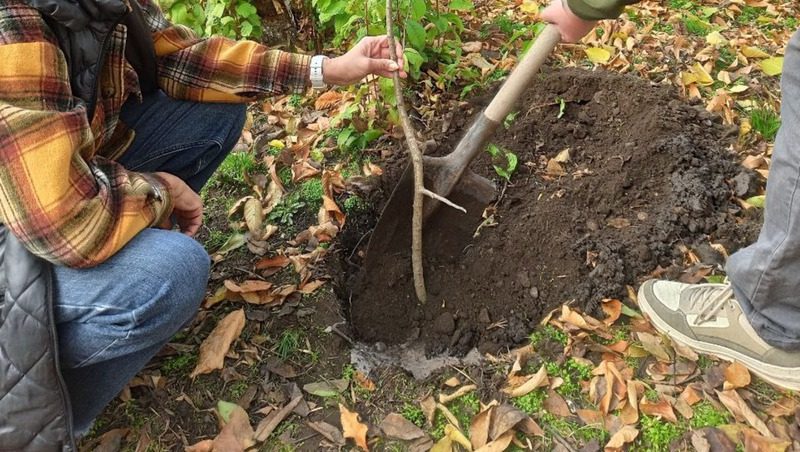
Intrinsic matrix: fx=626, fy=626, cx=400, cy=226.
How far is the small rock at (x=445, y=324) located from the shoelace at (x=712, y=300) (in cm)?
77

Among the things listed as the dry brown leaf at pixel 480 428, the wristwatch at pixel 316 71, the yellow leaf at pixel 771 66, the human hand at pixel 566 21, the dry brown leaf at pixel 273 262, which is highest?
the human hand at pixel 566 21

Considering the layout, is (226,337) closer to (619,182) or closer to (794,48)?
(619,182)

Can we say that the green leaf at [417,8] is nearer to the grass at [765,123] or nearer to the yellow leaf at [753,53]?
the grass at [765,123]

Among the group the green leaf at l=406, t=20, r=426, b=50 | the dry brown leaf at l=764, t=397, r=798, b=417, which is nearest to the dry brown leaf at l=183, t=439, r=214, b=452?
the dry brown leaf at l=764, t=397, r=798, b=417

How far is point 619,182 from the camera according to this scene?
244 centimetres

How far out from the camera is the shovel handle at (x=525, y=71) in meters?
1.94

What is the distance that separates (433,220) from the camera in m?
2.33

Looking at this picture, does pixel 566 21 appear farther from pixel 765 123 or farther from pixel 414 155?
pixel 765 123

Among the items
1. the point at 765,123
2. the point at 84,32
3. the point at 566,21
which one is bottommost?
the point at 765,123

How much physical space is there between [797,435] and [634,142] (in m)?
1.28

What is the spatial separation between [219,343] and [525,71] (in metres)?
1.31

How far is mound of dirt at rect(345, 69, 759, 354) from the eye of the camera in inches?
84.3

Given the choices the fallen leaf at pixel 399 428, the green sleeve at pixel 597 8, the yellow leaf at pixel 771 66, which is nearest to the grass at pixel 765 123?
the yellow leaf at pixel 771 66

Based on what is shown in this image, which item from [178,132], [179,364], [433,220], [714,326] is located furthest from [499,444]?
[178,132]
